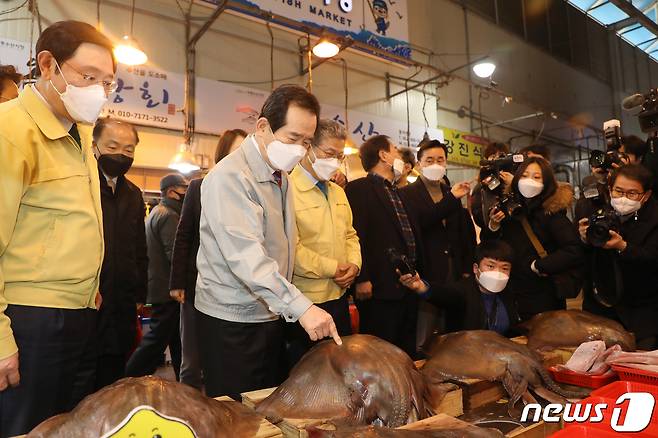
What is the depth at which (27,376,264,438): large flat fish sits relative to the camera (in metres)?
0.98

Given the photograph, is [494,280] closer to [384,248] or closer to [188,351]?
[384,248]

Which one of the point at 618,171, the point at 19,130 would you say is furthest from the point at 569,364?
the point at 19,130

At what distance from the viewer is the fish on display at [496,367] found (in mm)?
1587

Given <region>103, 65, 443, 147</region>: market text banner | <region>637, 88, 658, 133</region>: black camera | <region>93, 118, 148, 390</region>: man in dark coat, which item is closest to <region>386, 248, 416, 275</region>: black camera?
<region>93, 118, 148, 390</region>: man in dark coat

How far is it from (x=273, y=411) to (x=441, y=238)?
92.1 inches

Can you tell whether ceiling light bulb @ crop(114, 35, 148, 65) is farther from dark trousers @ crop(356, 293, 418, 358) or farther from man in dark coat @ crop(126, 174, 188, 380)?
dark trousers @ crop(356, 293, 418, 358)

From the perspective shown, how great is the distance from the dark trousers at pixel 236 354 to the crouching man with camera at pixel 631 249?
6.27ft

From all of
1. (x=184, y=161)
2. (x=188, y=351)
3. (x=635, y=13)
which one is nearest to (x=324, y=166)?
(x=188, y=351)

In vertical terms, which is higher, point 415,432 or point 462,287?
point 462,287

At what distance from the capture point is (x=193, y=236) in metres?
2.78

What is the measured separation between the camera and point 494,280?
2480mm

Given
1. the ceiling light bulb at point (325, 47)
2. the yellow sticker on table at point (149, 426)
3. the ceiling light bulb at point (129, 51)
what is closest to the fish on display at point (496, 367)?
the yellow sticker on table at point (149, 426)

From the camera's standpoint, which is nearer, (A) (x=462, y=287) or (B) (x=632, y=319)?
(A) (x=462, y=287)

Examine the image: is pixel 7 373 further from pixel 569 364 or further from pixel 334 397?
pixel 569 364
